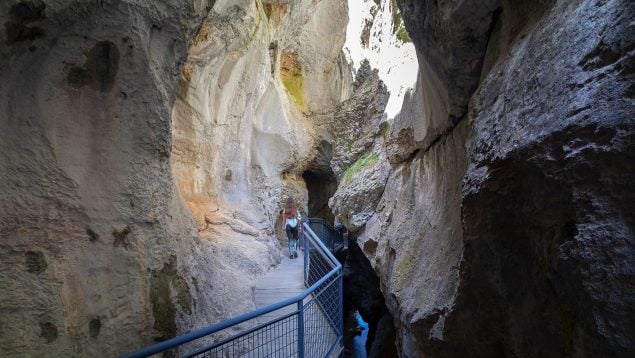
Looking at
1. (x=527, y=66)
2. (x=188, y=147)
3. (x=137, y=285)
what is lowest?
(x=137, y=285)

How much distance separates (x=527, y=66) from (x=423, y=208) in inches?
106

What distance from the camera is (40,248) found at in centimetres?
253

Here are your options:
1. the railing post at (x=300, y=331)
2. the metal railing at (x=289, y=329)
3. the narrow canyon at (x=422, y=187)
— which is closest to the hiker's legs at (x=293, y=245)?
the metal railing at (x=289, y=329)

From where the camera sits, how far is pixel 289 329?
3.91 metres

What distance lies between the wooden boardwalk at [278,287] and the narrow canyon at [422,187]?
257mm

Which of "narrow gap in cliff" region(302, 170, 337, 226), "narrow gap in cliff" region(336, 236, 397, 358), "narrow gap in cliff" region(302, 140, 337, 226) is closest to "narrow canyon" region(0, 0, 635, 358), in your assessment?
"narrow gap in cliff" region(336, 236, 397, 358)

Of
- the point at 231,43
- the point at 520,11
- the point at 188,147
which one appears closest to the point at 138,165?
the point at 520,11

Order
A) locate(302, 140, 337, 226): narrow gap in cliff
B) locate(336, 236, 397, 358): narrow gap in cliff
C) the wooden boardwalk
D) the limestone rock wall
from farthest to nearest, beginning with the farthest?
locate(302, 140, 337, 226): narrow gap in cliff < locate(336, 236, 397, 358): narrow gap in cliff < the wooden boardwalk < the limestone rock wall

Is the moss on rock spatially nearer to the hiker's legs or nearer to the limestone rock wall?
the limestone rock wall

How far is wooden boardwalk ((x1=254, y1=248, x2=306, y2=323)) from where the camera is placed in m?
5.34

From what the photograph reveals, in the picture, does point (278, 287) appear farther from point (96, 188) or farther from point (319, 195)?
point (319, 195)

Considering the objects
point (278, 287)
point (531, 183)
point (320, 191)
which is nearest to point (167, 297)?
point (278, 287)

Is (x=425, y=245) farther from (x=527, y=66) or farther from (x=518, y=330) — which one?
(x=527, y=66)

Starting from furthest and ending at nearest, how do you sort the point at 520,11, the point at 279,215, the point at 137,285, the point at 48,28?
the point at 279,215 → the point at 137,285 → the point at 48,28 → the point at 520,11
